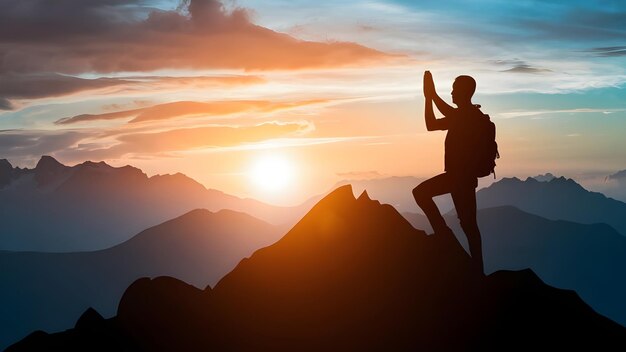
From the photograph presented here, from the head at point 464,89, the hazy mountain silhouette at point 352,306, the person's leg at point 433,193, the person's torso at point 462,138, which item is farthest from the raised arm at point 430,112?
the hazy mountain silhouette at point 352,306

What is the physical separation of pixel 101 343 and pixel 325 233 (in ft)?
22.6

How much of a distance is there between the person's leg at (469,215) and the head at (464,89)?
242cm

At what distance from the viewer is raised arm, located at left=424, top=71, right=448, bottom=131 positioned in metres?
18.2

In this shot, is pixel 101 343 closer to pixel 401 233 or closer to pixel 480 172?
pixel 401 233

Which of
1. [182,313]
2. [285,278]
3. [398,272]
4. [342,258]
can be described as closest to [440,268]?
[398,272]

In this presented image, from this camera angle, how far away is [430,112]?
60.1ft

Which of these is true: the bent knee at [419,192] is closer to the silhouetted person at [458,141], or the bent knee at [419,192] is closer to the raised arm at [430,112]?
the silhouetted person at [458,141]

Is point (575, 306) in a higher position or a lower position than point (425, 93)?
lower

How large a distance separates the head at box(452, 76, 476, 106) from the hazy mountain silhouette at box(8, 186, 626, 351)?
3.98 meters

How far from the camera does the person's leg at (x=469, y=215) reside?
18.6 metres

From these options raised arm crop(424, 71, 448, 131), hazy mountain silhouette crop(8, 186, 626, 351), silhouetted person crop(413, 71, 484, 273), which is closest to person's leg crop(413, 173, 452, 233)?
silhouetted person crop(413, 71, 484, 273)

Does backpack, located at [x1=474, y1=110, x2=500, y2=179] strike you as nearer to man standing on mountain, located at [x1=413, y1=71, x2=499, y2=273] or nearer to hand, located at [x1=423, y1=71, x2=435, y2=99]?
man standing on mountain, located at [x1=413, y1=71, x2=499, y2=273]

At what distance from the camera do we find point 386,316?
16938 mm

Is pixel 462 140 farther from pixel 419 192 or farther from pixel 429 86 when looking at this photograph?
pixel 419 192
